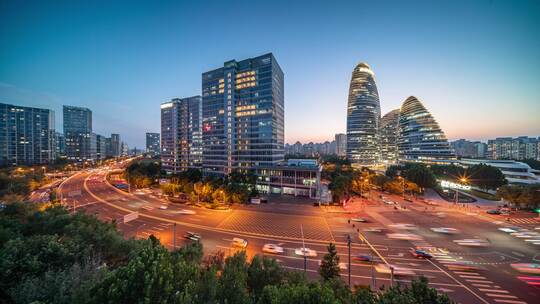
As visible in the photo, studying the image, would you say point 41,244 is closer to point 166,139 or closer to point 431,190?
point 431,190

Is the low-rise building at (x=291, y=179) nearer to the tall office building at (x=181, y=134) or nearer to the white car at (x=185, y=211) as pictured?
the white car at (x=185, y=211)

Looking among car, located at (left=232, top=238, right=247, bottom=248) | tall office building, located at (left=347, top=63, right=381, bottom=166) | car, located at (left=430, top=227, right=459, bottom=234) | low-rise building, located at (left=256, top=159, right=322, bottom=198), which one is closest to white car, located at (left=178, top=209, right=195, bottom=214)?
car, located at (left=232, top=238, right=247, bottom=248)

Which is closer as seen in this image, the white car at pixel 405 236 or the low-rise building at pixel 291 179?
the white car at pixel 405 236

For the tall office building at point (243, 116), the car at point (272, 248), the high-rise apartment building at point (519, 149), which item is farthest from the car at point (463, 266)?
the high-rise apartment building at point (519, 149)

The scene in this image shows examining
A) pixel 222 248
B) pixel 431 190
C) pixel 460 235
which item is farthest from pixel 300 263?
pixel 431 190

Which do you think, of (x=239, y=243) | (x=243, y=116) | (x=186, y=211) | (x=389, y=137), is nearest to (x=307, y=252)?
(x=239, y=243)

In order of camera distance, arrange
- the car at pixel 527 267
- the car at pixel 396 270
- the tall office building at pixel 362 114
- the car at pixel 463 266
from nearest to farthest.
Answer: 1. the car at pixel 396 270
2. the car at pixel 527 267
3. the car at pixel 463 266
4. the tall office building at pixel 362 114

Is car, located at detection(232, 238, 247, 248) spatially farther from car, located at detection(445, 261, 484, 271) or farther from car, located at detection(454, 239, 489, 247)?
car, located at detection(454, 239, 489, 247)
